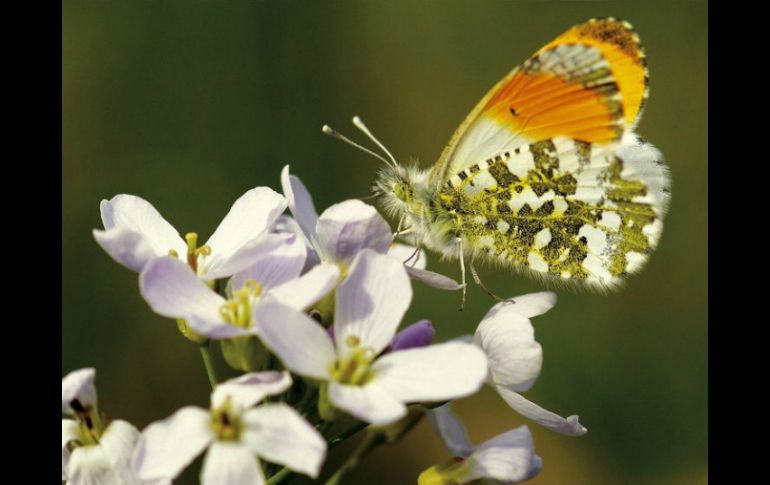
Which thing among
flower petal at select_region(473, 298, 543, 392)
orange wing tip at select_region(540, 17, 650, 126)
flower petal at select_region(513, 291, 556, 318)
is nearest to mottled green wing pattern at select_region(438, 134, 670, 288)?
orange wing tip at select_region(540, 17, 650, 126)

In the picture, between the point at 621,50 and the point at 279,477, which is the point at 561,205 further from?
the point at 279,477

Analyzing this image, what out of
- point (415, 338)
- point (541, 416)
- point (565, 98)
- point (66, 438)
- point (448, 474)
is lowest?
point (448, 474)

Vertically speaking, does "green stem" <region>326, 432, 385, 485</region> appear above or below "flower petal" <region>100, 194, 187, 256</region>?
below

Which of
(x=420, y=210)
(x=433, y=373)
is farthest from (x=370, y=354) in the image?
(x=420, y=210)

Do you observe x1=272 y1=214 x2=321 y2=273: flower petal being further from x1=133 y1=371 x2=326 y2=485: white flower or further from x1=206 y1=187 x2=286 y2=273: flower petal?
x1=133 y1=371 x2=326 y2=485: white flower

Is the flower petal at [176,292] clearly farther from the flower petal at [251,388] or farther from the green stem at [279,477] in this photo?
the green stem at [279,477]

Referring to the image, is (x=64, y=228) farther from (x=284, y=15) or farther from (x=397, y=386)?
(x=397, y=386)

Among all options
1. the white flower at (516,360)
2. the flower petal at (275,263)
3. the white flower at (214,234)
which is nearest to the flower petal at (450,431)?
the white flower at (516,360)
